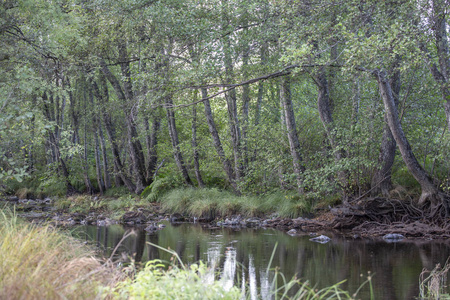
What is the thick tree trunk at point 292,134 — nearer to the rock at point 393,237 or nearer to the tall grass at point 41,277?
the rock at point 393,237

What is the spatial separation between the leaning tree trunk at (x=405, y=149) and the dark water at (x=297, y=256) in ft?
4.86

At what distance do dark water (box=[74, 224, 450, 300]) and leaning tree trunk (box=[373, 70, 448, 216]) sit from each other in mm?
1481

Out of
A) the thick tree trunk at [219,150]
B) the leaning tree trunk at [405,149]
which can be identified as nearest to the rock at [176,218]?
the thick tree trunk at [219,150]

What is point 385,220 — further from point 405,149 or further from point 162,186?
point 162,186

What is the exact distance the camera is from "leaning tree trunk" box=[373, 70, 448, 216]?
11.6 meters

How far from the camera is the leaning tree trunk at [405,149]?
11.6m

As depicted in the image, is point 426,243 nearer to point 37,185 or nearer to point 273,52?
point 273,52

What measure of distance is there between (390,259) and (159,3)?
945cm

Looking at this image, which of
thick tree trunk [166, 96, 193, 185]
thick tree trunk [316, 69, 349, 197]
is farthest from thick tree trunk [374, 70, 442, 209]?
thick tree trunk [166, 96, 193, 185]

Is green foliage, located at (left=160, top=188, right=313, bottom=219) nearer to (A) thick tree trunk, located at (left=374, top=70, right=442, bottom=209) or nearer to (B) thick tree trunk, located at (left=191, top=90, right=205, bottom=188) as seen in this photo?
(B) thick tree trunk, located at (left=191, top=90, right=205, bottom=188)

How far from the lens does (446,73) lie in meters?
10.5

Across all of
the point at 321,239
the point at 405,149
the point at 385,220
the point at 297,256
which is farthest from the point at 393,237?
the point at 297,256

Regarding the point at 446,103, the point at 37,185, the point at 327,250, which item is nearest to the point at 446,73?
the point at 446,103

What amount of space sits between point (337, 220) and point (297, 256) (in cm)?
432
